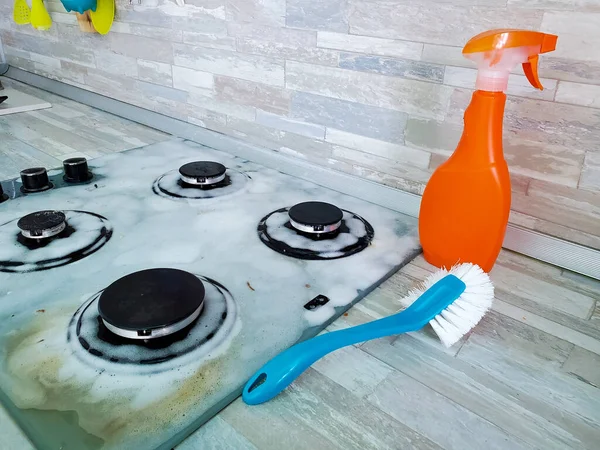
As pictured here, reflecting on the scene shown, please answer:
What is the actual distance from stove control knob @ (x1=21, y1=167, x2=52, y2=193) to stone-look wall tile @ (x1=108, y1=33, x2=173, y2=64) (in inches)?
17.7

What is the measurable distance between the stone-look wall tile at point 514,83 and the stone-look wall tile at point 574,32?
4 cm

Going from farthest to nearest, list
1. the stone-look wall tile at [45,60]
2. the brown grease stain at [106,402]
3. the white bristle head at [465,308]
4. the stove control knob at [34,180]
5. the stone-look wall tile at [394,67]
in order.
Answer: the stone-look wall tile at [45,60] → the stove control knob at [34,180] → the stone-look wall tile at [394,67] → the white bristle head at [465,308] → the brown grease stain at [106,402]

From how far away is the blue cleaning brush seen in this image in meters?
0.42

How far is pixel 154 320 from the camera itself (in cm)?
45

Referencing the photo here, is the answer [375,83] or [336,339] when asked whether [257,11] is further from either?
[336,339]

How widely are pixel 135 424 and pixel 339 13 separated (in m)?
0.68

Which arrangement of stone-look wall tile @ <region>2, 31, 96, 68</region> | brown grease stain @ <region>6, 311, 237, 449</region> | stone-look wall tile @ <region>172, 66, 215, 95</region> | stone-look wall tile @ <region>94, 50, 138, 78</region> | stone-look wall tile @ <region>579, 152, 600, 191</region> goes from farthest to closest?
stone-look wall tile @ <region>2, 31, 96, 68</region> < stone-look wall tile @ <region>94, 50, 138, 78</region> < stone-look wall tile @ <region>172, 66, 215, 95</region> < stone-look wall tile @ <region>579, 152, 600, 191</region> < brown grease stain @ <region>6, 311, 237, 449</region>

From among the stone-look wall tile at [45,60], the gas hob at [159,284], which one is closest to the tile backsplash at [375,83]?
the gas hob at [159,284]

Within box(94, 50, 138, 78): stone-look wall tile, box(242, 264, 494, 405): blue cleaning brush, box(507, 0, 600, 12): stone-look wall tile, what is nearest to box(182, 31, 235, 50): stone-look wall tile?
box(94, 50, 138, 78): stone-look wall tile

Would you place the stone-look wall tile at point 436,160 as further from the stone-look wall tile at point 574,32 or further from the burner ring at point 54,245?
the burner ring at point 54,245

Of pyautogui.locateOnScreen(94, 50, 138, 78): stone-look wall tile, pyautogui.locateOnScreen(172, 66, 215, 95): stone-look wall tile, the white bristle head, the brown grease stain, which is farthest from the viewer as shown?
pyautogui.locateOnScreen(94, 50, 138, 78): stone-look wall tile

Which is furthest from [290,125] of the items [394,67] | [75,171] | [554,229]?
[554,229]

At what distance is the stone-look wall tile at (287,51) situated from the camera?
832 mm

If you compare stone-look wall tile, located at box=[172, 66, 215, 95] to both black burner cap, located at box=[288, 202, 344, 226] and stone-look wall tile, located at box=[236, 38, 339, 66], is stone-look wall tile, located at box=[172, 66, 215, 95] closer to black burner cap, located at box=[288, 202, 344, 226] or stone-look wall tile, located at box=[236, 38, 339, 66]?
stone-look wall tile, located at box=[236, 38, 339, 66]
